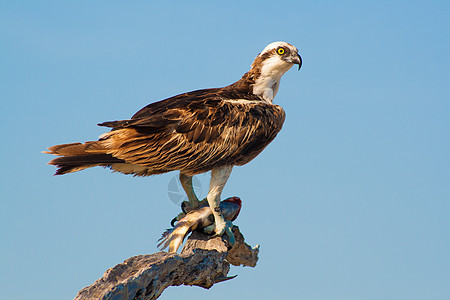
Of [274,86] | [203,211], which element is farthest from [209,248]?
[274,86]

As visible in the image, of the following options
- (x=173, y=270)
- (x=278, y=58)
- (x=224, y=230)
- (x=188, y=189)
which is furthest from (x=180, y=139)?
(x=278, y=58)

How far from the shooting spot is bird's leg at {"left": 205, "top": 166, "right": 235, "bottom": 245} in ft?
32.3

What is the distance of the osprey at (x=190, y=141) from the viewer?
9.28 meters

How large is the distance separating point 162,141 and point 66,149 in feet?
4.28

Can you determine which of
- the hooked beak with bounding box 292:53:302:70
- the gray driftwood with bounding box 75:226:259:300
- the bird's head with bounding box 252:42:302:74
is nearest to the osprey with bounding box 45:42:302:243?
the gray driftwood with bounding box 75:226:259:300

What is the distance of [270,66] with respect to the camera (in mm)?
10445

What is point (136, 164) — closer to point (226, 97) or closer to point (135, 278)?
→ point (226, 97)

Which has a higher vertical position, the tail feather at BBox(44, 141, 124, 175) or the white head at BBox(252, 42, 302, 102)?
the white head at BBox(252, 42, 302, 102)

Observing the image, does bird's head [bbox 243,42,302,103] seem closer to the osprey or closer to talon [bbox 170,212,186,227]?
the osprey

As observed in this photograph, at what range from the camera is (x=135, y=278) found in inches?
302

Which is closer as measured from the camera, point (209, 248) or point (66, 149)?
point (66, 149)

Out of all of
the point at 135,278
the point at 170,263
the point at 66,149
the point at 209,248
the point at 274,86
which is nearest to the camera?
the point at 135,278

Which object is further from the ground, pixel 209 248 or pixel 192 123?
pixel 192 123

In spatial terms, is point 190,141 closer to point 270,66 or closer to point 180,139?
point 180,139
